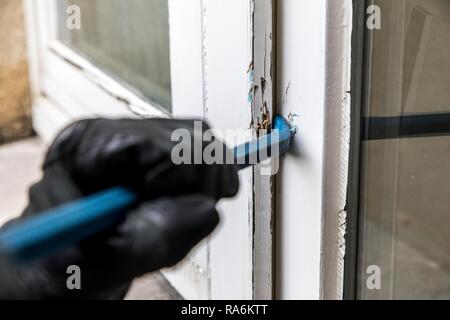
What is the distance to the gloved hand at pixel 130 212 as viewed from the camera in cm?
52

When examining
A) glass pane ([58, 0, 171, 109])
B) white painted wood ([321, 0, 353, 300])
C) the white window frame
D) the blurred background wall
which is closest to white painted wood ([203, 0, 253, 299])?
the white window frame

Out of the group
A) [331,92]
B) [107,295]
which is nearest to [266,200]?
[331,92]

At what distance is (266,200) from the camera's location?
0.95 metres

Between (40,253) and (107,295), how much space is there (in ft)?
0.32

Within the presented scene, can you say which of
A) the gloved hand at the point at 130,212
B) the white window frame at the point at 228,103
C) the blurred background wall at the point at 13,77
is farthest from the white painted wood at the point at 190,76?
the blurred background wall at the point at 13,77

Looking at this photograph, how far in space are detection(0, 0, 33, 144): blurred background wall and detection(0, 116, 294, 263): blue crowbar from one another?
1.73 metres

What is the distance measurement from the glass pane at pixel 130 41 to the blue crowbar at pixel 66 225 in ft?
2.51

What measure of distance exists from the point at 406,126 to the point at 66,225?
1.61ft

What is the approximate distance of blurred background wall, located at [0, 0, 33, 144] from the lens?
215cm

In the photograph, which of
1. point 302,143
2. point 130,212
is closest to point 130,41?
point 302,143

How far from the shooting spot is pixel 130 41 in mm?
1526

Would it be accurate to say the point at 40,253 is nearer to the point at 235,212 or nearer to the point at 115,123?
the point at 115,123

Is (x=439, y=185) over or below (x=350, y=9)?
below

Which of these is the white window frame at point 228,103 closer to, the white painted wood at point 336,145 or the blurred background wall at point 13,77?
the white painted wood at point 336,145
